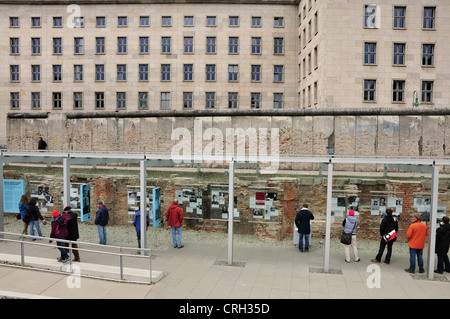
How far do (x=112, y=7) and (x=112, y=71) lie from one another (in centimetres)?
617

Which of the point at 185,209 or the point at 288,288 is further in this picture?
the point at 185,209

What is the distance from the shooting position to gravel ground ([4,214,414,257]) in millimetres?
11734

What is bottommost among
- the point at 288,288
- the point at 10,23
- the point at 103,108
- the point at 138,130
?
the point at 288,288

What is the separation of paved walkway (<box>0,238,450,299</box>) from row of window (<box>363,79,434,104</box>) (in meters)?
19.4

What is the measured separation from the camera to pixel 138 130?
61.2ft

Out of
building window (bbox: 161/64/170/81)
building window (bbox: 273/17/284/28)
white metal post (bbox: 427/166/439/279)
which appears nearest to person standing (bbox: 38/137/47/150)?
white metal post (bbox: 427/166/439/279)

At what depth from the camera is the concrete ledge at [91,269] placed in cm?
846

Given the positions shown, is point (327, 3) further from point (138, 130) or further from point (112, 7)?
point (112, 7)

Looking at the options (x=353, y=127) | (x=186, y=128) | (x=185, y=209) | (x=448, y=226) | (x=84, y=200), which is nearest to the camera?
(x=448, y=226)

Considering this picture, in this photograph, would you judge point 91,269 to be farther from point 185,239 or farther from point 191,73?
point 191,73

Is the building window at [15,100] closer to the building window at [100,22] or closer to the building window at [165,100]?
the building window at [100,22]

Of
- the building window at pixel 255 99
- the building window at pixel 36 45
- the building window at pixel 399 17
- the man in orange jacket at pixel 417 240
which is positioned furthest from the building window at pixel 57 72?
the man in orange jacket at pixel 417 240

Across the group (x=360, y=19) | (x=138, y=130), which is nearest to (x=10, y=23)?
(x=138, y=130)

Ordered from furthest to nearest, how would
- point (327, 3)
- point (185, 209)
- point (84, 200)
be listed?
point (327, 3), point (185, 209), point (84, 200)
